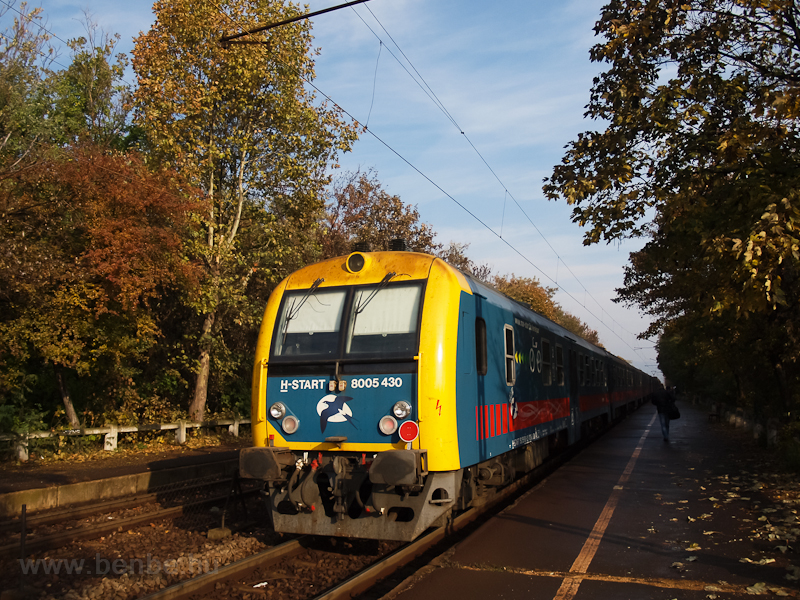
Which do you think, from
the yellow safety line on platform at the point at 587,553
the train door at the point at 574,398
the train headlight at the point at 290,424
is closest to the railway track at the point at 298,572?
the train headlight at the point at 290,424

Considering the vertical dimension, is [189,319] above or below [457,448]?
above

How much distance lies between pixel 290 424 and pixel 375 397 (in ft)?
3.26

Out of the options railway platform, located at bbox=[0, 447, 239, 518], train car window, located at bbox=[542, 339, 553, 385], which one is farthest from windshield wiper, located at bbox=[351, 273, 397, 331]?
railway platform, located at bbox=[0, 447, 239, 518]

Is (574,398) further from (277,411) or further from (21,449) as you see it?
(21,449)

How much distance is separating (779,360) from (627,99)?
7322 mm

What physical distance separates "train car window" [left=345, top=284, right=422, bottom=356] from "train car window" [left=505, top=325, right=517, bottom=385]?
2.26m

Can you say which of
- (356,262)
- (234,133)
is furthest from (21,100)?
(356,262)

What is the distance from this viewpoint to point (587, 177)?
33.0 feet

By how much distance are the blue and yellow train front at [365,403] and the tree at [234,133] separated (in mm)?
9796

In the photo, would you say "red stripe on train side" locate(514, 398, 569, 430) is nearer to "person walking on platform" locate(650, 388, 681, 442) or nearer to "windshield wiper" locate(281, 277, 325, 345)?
"windshield wiper" locate(281, 277, 325, 345)

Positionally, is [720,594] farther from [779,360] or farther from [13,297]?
[13,297]

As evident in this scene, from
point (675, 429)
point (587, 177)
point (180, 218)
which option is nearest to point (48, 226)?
point (180, 218)

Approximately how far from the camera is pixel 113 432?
14.9 metres

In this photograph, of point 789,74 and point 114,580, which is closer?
point 114,580
